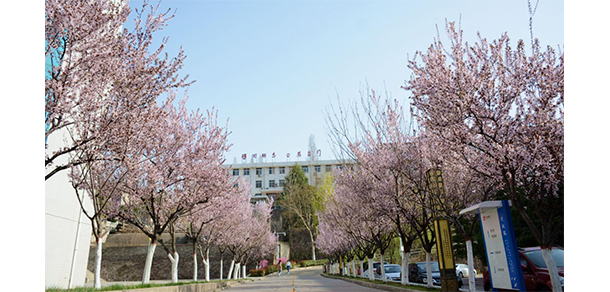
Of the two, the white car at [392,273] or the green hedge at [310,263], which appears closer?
the white car at [392,273]

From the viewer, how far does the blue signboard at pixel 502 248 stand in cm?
860

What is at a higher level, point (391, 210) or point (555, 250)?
point (391, 210)

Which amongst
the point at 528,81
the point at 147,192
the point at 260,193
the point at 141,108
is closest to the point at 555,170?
the point at 528,81

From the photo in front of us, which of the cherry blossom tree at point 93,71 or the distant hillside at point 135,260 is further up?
the cherry blossom tree at point 93,71

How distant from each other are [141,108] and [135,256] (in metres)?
41.2

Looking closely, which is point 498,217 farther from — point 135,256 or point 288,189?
point 288,189

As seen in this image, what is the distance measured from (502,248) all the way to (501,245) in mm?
68

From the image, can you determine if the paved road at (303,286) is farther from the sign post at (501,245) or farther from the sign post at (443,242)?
the sign post at (501,245)

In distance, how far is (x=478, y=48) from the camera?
9008mm

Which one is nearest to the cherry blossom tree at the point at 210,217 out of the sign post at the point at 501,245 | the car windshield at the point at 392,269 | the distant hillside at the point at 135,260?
Result: the sign post at the point at 501,245

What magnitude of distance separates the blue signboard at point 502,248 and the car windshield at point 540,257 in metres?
2.79

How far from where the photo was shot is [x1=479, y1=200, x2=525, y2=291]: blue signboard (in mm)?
8602

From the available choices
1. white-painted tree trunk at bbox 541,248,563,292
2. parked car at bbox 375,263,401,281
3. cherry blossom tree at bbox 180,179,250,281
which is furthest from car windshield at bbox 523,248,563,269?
parked car at bbox 375,263,401,281

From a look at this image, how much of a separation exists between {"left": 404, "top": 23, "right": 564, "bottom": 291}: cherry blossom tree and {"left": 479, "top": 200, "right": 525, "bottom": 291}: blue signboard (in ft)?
1.67
